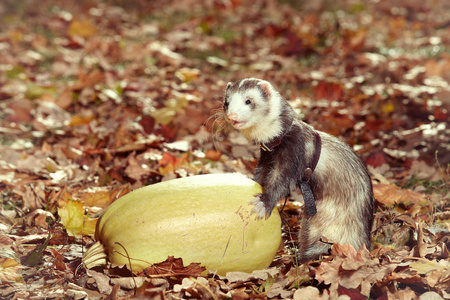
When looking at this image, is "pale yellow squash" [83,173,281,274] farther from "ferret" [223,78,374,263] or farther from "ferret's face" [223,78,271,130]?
"ferret's face" [223,78,271,130]

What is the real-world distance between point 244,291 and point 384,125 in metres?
3.80

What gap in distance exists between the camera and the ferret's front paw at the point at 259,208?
3.29m

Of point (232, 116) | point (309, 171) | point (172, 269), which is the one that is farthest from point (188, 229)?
point (309, 171)

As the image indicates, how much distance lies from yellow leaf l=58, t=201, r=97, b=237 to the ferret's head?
51.9 inches

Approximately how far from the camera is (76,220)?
146 inches

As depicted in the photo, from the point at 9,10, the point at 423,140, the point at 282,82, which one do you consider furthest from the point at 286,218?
the point at 9,10

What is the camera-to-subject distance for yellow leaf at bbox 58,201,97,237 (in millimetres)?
3668

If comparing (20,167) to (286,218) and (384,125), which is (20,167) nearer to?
(286,218)

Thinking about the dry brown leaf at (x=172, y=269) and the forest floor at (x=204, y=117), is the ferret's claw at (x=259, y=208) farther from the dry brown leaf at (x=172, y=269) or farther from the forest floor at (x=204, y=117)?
the dry brown leaf at (x=172, y=269)

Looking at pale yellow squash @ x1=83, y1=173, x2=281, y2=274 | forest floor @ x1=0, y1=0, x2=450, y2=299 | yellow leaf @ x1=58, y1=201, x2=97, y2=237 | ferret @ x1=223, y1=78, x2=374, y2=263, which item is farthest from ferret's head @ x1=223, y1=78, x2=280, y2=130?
yellow leaf @ x1=58, y1=201, x2=97, y2=237

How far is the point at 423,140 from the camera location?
18.5 feet

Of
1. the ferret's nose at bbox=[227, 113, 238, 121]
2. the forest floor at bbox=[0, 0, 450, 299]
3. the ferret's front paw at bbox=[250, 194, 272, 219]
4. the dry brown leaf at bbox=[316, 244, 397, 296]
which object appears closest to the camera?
the dry brown leaf at bbox=[316, 244, 397, 296]

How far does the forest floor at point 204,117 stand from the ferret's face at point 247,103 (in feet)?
1.32

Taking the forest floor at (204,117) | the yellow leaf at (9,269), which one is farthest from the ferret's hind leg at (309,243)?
the yellow leaf at (9,269)
